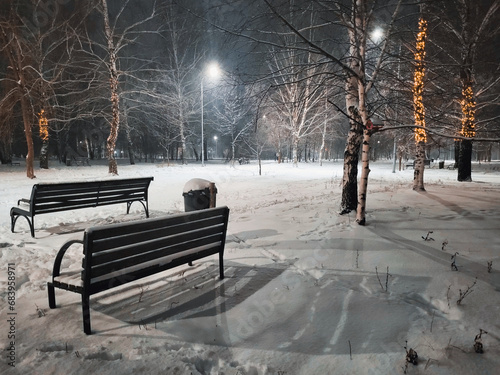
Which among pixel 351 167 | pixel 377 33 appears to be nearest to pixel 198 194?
pixel 351 167

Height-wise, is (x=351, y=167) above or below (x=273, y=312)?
above

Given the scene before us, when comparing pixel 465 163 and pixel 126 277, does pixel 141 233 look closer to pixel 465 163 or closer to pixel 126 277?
pixel 126 277

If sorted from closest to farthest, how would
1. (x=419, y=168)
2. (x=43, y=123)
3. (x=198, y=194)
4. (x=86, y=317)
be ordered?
1. (x=86, y=317)
2. (x=198, y=194)
3. (x=419, y=168)
4. (x=43, y=123)

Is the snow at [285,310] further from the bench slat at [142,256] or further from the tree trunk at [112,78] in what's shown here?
the tree trunk at [112,78]

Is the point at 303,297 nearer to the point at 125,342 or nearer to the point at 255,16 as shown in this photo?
the point at 125,342

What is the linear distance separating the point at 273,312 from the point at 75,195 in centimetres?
545

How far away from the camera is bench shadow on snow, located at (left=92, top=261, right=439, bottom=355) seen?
269cm

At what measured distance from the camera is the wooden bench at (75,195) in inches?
234

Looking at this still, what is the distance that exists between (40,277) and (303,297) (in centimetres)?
340

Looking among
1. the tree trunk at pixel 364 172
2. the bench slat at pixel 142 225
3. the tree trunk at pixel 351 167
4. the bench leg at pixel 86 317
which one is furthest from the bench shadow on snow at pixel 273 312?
the tree trunk at pixel 351 167

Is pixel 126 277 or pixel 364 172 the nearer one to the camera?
pixel 126 277

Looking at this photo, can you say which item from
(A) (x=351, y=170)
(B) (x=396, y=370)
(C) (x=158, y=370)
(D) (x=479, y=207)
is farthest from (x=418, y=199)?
(C) (x=158, y=370)

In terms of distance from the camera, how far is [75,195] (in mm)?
6613

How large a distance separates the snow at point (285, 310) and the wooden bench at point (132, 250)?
38cm
